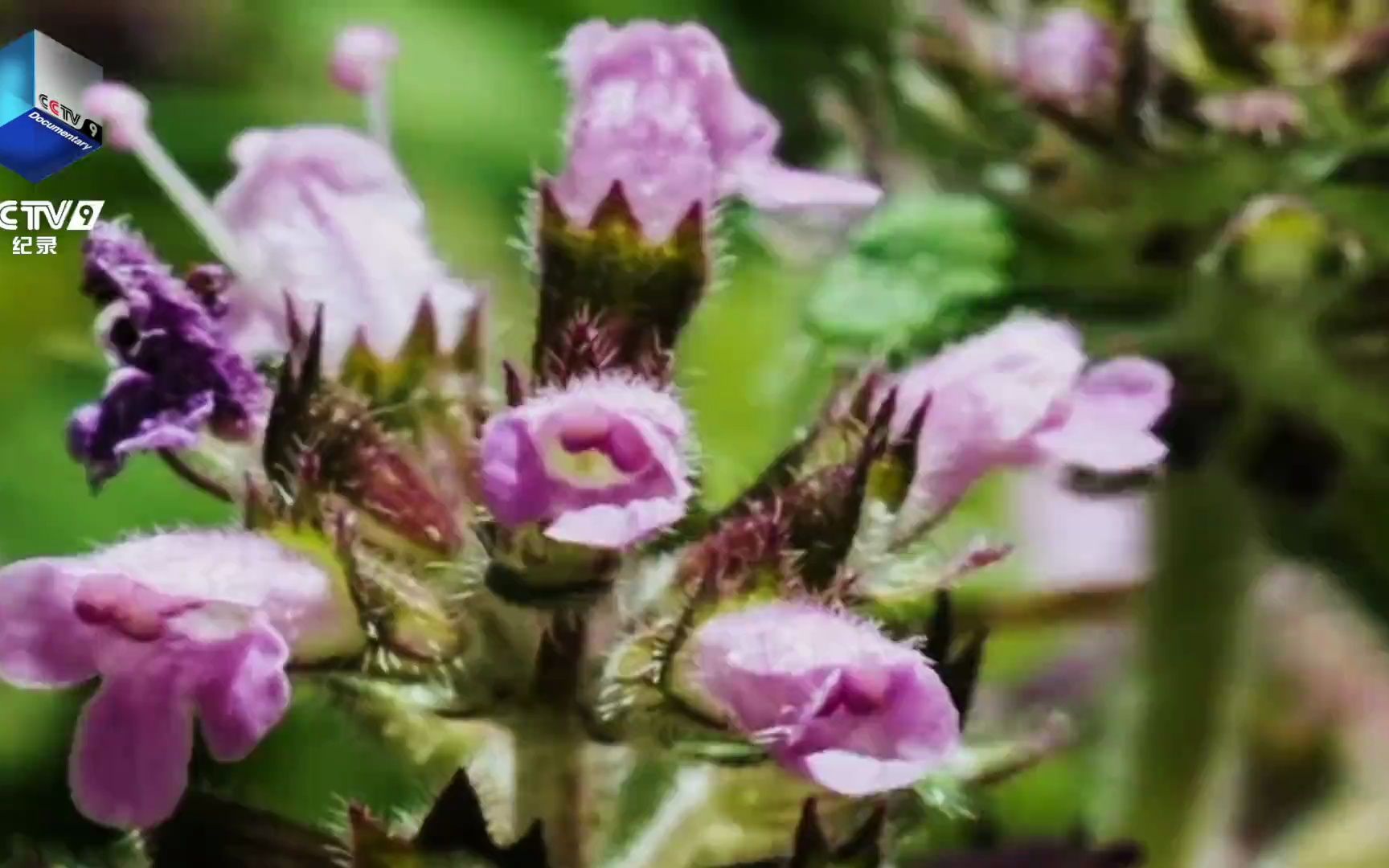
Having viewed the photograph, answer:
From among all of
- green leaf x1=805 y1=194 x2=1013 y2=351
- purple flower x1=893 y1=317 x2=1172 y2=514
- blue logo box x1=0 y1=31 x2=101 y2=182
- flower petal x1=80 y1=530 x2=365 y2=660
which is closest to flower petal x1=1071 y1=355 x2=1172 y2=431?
purple flower x1=893 y1=317 x2=1172 y2=514

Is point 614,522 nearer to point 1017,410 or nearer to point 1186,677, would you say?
point 1017,410

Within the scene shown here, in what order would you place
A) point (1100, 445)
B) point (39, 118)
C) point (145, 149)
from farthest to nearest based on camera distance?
point (39, 118) → point (145, 149) → point (1100, 445)

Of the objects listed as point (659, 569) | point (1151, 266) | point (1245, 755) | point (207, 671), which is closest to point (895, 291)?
point (1151, 266)

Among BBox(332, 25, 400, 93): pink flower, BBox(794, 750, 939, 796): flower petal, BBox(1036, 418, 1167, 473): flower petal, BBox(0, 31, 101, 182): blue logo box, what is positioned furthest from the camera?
BBox(0, 31, 101, 182): blue logo box

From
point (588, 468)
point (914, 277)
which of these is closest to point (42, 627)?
point (588, 468)

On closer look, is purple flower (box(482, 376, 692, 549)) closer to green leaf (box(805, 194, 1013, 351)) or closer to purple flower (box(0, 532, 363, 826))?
purple flower (box(0, 532, 363, 826))

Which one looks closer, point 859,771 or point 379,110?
point 859,771
